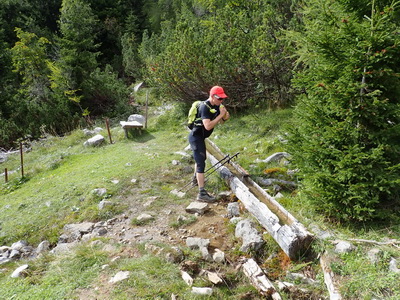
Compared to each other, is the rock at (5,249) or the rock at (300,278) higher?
the rock at (5,249)

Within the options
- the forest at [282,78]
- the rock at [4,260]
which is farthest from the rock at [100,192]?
the forest at [282,78]

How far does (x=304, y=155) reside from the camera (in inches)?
182

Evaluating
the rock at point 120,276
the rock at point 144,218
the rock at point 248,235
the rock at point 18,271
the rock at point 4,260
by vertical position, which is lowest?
the rock at point 248,235

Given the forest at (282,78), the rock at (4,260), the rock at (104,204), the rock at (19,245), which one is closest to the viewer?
the forest at (282,78)

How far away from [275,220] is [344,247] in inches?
41.1

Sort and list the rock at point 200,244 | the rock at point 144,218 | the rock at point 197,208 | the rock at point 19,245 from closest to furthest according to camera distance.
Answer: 1. the rock at point 200,244
2. the rock at point 19,245
3. the rock at point 144,218
4. the rock at point 197,208

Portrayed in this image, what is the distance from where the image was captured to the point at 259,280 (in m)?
3.67

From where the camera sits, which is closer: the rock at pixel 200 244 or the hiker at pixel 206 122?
the rock at pixel 200 244

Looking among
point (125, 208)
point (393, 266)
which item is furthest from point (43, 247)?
point (393, 266)

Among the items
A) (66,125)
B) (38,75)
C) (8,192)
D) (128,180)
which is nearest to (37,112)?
(66,125)

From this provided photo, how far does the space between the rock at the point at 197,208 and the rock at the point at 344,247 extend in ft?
8.38

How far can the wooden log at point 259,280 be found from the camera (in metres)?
3.50

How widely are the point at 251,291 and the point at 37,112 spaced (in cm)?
1872

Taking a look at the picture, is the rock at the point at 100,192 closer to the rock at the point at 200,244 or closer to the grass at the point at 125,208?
the grass at the point at 125,208
